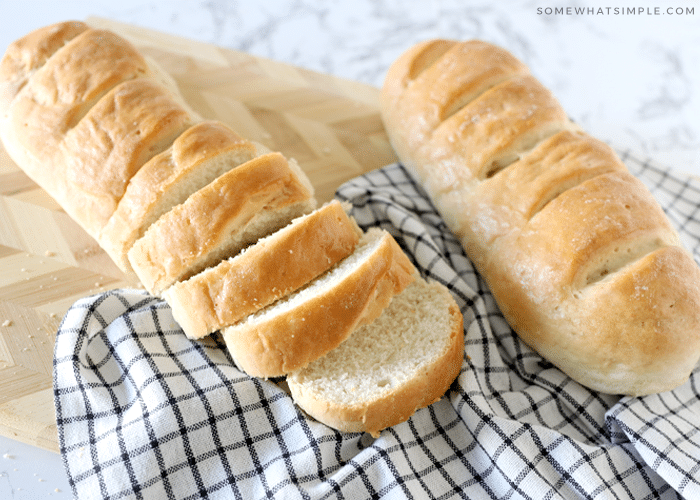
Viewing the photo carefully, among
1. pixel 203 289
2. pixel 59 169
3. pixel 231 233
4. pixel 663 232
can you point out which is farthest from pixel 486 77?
pixel 59 169

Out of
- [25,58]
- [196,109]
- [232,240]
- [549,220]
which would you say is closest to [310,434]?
[232,240]

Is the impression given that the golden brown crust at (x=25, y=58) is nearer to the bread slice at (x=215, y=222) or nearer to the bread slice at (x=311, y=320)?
the bread slice at (x=215, y=222)

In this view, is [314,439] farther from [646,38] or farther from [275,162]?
[646,38]

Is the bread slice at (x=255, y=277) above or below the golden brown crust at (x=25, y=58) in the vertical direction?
below

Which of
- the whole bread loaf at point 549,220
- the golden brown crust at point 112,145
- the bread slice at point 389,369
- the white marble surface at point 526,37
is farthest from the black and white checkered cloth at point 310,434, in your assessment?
the white marble surface at point 526,37

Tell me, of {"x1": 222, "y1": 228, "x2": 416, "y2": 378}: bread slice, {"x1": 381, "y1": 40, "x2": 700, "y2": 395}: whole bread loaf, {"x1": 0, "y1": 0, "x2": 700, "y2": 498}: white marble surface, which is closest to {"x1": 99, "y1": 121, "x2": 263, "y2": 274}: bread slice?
Result: {"x1": 222, "y1": 228, "x2": 416, "y2": 378}: bread slice

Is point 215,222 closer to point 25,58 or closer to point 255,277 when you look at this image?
point 255,277
